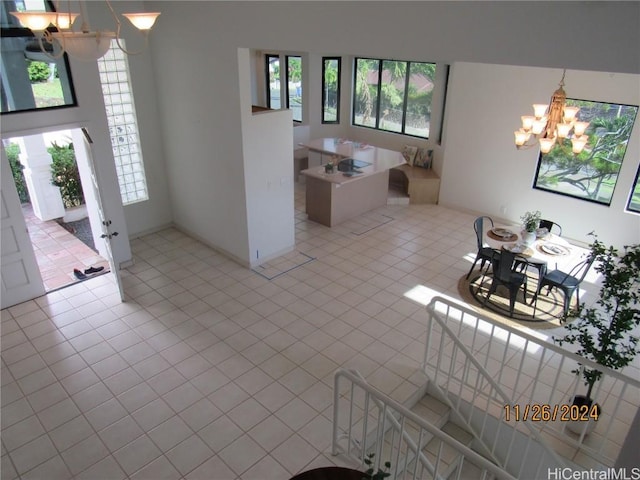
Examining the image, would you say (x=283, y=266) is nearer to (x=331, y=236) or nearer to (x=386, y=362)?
(x=331, y=236)

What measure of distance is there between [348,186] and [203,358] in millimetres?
4533

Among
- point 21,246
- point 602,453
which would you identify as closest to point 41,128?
point 21,246

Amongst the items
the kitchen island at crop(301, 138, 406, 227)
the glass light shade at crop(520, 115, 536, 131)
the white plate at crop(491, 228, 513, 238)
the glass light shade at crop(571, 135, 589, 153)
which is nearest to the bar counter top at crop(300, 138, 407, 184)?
the kitchen island at crop(301, 138, 406, 227)

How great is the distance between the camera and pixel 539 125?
5.68 metres

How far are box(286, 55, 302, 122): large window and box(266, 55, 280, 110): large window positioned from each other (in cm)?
42

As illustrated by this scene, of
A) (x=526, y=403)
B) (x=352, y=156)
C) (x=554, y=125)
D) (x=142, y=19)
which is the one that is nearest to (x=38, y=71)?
(x=142, y=19)

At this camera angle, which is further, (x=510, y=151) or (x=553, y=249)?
(x=510, y=151)

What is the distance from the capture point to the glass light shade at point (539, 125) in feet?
18.6

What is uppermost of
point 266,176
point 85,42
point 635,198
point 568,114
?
point 85,42

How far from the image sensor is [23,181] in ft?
30.8

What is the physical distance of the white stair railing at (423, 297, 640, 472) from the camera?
4094mm

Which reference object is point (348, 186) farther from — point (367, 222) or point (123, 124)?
point (123, 124)

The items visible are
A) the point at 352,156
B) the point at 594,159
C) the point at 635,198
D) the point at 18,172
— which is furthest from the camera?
the point at 352,156

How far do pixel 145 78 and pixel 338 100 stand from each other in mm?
5419
